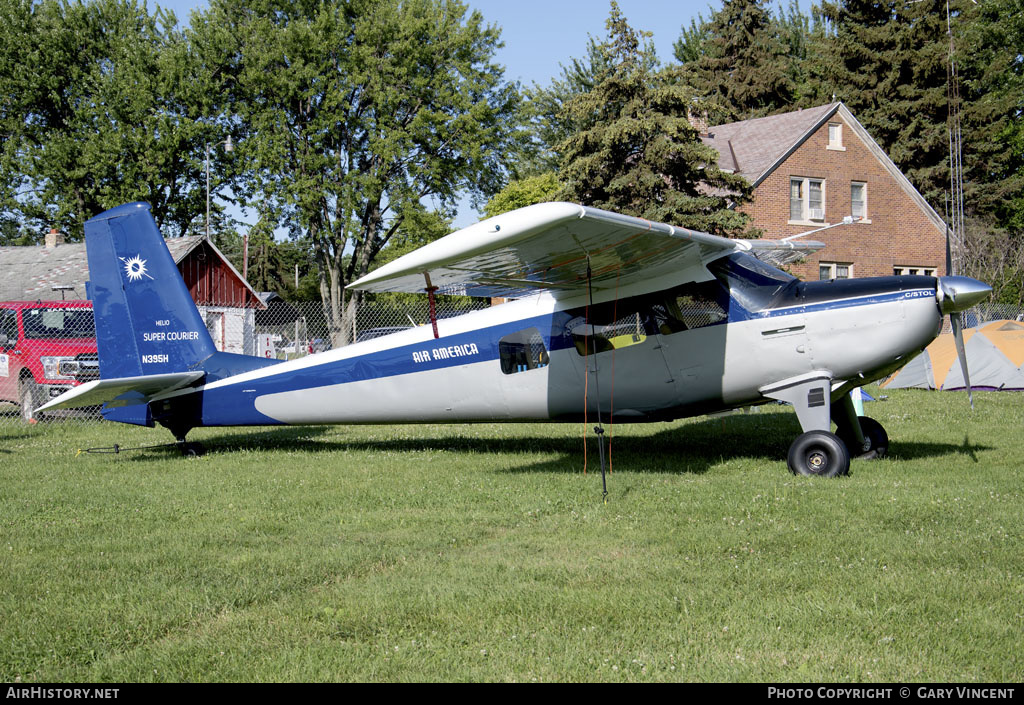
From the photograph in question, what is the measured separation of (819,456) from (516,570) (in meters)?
3.99

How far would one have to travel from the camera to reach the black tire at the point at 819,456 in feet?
24.0

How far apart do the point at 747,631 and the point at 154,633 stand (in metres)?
2.90

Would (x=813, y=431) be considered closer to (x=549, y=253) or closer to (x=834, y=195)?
(x=549, y=253)

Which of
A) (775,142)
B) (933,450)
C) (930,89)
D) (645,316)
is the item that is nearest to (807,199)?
(775,142)

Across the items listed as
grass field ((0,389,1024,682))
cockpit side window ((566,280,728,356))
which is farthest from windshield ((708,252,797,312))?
grass field ((0,389,1024,682))

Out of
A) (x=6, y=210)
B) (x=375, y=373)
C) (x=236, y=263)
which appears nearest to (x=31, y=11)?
(x=6, y=210)

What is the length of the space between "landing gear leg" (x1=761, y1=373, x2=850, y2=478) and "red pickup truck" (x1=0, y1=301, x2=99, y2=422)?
1230 cm

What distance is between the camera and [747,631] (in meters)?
3.67

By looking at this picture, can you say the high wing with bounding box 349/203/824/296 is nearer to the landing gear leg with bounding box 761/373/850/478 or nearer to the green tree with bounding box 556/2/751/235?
the landing gear leg with bounding box 761/373/850/478

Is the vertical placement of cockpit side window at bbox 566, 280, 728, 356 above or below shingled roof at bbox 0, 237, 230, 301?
below

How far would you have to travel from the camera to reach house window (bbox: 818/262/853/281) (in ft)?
104

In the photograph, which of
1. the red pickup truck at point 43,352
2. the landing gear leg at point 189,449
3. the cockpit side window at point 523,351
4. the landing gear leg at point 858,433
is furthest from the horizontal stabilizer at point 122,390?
the landing gear leg at point 858,433

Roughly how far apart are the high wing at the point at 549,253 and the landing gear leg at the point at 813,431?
60.8 inches
